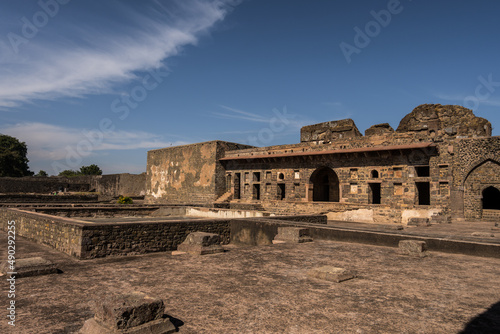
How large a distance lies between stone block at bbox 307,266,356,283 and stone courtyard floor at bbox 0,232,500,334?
0.32 feet

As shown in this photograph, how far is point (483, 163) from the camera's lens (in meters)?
15.9

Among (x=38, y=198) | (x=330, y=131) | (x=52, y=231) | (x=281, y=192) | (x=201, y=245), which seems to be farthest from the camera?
(x=281, y=192)

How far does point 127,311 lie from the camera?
303cm

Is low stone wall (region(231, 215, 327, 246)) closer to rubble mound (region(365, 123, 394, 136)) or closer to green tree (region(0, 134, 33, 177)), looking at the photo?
rubble mound (region(365, 123, 394, 136))

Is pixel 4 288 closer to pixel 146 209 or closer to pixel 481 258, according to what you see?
pixel 481 258

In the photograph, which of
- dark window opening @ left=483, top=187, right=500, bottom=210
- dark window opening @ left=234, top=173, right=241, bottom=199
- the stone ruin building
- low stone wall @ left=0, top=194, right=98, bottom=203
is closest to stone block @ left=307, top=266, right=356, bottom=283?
the stone ruin building

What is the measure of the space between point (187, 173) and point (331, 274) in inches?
815

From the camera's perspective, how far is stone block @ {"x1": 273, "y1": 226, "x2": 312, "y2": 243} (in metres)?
7.84

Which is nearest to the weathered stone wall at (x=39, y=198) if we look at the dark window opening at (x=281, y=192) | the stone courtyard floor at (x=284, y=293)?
the dark window opening at (x=281, y=192)

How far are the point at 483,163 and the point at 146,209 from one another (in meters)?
16.7

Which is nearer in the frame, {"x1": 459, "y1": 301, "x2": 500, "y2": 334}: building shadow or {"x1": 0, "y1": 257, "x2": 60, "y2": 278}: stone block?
{"x1": 459, "y1": 301, "x2": 500, "y2": 334}: building shadow

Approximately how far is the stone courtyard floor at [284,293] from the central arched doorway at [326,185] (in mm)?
13180

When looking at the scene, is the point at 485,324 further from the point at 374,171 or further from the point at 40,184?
the point at 40,184

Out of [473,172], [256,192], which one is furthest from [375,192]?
[256,192]
